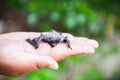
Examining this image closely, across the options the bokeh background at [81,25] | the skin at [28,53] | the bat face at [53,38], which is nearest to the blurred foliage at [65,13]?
the bokeh background at [81,25]

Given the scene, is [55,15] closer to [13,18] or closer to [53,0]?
[53,0]

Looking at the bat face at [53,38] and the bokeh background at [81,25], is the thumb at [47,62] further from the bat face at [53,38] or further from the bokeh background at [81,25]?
the bokeh background at [81,25]

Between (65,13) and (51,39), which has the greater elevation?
(65,13)

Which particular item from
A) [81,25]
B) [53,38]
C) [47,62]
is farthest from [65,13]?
[47,62]

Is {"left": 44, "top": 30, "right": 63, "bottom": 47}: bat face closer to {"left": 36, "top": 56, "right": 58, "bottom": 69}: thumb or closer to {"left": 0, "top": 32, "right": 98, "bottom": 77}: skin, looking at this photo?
{"left": 0, "top": 32, "right": 98, "bottom": 77}: skin

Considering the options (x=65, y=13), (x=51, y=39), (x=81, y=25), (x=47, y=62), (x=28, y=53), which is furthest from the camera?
(x=81, y=25)

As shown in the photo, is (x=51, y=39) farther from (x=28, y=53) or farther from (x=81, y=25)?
(x=81, y=25)

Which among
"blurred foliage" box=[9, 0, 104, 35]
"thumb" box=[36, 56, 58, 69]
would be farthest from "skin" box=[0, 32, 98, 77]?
"blurred foliage" box=[9, 0, 104, 35]
